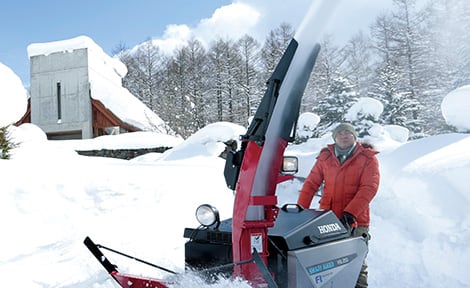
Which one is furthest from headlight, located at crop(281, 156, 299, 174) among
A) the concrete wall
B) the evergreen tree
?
the evergreen tree

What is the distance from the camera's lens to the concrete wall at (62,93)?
2173cm

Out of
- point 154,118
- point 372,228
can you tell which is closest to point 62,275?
point 372,228

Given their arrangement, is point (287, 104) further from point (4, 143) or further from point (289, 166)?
point (4, 143)

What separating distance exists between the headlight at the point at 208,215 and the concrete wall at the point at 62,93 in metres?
20.5

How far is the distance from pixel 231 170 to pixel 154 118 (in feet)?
69.6

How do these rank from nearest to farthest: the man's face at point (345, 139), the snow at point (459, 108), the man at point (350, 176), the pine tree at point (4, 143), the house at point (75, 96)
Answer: the man at point (350, 176) < the man's face at point (345, 139) < the pine tree at point (4, 143) < the snow at point (459, 108) < the house at point (75, 96)

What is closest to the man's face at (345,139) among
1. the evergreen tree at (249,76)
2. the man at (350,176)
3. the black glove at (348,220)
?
the man at (350,176)

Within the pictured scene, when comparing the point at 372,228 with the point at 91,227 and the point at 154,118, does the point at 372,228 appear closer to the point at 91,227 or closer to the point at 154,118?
the point at 91,227

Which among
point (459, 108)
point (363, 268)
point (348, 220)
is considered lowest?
point (363, 268)

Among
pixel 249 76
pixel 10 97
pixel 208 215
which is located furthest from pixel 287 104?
pixel 249 76

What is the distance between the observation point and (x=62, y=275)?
14.5 feet

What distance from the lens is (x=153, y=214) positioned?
670 cm

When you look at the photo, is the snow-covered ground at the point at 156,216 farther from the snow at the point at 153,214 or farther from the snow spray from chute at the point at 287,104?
the snow spray from chute at the point at 287,104

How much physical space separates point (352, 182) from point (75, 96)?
Result: 2080 centimetres
